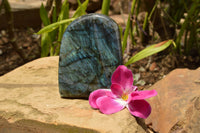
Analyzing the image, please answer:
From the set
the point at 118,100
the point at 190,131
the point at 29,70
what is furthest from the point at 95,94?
the point at 29,70

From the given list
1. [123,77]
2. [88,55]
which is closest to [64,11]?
[88,55]

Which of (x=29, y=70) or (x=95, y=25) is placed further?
(x=29, y=70)

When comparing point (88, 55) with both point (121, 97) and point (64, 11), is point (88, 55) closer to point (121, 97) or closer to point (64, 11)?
point (121, 97)

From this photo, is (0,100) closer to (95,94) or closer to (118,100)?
(95,94)

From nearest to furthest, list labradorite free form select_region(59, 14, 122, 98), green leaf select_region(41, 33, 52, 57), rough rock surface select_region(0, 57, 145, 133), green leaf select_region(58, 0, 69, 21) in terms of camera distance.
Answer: rough rock surface select_region(0, 57, 145, 133)
labradorite free form select_region(59, 14, 122, 98)
green leaf select_region(58, 0, 69, 21)
green leaf select_region(41, 33, 52, 57)

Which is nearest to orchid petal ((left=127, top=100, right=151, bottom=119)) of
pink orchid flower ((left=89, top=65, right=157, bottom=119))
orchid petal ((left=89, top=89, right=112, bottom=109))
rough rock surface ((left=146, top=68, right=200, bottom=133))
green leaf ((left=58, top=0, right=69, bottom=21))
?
pink orchid flower ((left=89, top=65, right=157, bottom=119))

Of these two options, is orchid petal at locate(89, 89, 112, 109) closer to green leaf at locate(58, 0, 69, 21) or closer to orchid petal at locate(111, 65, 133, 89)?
orchid petal at locate(111, 65, 133, 89)
